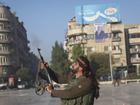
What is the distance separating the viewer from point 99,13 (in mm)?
115000

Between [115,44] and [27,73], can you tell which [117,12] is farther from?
[27,73]

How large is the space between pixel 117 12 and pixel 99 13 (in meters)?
4.36

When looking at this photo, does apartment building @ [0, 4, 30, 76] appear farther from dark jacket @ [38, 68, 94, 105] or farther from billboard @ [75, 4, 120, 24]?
dark jacket @ [38, 68, 94, 105]

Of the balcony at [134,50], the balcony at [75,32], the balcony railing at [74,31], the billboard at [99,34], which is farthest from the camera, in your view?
the balcony railing at [74,31]

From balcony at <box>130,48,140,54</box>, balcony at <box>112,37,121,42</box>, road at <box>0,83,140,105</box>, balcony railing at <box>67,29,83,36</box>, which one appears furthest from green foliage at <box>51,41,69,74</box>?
road at <box>0,83,140,105</box>

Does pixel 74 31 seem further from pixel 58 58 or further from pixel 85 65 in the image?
pixel 85 65

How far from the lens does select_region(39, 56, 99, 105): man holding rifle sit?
6395 millimetres

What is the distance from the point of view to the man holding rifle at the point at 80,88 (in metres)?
6.39

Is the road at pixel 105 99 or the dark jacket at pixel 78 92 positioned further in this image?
the road at pixel 105 99

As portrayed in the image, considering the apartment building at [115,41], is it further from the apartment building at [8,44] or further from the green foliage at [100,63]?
the apartment building at [8,44]

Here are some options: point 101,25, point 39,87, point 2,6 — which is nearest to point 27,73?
point 2,6

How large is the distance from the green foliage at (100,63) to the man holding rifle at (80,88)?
98.5m

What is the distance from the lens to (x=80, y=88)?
6375 mm

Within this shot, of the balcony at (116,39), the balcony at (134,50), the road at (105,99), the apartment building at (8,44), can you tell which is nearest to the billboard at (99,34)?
the balcony at (116,39)
